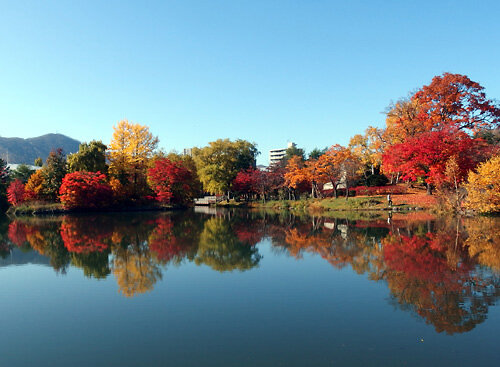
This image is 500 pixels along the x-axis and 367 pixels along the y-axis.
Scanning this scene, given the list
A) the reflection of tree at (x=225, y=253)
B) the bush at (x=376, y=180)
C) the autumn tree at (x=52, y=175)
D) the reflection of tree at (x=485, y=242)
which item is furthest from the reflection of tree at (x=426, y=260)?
the autumn tree at (x=52, y=175)

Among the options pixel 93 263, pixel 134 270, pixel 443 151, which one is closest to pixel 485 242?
pixel 134 270

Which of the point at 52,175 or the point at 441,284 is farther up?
the point at 52,175

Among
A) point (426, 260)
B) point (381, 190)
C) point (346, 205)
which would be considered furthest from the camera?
point (381, 190)

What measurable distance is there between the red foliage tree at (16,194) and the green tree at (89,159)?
547 centimetres

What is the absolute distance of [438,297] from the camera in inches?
275

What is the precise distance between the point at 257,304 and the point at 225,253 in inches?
222

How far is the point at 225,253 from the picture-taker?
1261cm

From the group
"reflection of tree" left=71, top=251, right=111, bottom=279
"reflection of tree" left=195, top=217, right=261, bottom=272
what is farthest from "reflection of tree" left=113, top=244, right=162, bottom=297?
"reflection of tree" left=195, top=217, right=261, bottom=272

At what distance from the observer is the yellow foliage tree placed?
65.5 feet

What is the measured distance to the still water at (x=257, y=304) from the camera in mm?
4957

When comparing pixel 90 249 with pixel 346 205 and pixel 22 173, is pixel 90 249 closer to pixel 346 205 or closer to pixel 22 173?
pixel 346 205

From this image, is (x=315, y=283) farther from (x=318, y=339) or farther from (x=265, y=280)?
(x=318, y=339)

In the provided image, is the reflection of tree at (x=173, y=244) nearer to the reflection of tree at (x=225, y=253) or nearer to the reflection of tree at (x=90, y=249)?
the reflection of tree at (x=225, y=253)

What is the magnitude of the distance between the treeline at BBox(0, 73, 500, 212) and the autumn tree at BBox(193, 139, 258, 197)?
5.2 inches
